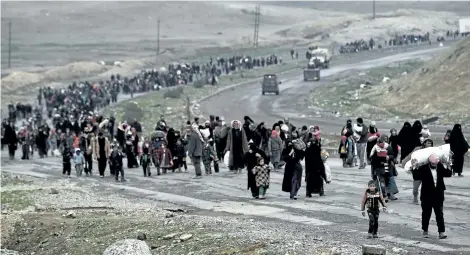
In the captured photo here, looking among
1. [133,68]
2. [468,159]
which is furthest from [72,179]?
[133,68]

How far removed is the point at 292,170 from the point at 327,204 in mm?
1138

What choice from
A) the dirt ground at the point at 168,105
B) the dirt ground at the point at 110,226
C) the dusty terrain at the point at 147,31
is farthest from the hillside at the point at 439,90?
the dusty terrain at the point at 147,31

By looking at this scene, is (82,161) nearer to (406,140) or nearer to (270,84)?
(406,140)

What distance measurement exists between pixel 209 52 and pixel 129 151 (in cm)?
8324

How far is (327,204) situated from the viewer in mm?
21125

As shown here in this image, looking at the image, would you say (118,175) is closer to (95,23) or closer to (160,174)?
(160,174)

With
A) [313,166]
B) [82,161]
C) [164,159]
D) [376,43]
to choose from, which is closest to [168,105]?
[82,161]

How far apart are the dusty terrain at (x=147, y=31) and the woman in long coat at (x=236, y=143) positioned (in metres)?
57.7

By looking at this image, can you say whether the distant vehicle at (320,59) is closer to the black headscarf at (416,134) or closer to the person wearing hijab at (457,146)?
the black headscarf at (416,134)

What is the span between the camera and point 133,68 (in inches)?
3770

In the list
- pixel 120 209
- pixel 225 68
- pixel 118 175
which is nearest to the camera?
pixel 120 209

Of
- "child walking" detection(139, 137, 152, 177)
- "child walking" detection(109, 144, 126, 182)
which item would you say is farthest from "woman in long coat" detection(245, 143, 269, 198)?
"child walking" detection(139, 137, 152, 177)

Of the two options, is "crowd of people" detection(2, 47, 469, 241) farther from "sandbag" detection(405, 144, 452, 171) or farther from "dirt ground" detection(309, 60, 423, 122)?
"dirt ground" detection(309, 60, 423, 122)

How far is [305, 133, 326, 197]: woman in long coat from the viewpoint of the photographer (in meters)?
21.8
